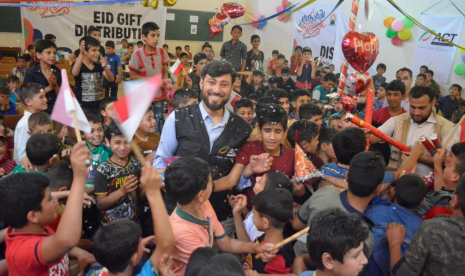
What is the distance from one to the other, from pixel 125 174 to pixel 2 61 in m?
→ 9.84

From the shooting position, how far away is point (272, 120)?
2.75m

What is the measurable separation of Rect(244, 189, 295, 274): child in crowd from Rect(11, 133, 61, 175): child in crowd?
5.31 feet

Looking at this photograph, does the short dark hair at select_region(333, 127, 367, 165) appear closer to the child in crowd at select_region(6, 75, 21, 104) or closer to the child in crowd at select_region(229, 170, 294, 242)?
the child in crowd at select_region(229, 170, 294, 242)

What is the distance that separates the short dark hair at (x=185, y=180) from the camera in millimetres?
2025

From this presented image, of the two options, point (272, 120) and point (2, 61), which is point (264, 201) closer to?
point (272, 120)

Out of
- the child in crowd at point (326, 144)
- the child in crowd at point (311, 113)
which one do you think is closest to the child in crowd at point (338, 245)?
the child in crowd at point (326, 144)

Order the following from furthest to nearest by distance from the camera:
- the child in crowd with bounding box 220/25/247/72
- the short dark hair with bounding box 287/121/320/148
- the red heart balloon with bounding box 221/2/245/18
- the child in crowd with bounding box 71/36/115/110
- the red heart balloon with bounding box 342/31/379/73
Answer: the red heart balloon with bounding box 221/2/245/18 → the child in crowd with bounding box 220/25/247/72 → the child in crowd with bounding box 71/36/115/110 → the red heart balloon with bounding box 342/31/379/73 → the short dark hair with bounding box 287/121/320/148

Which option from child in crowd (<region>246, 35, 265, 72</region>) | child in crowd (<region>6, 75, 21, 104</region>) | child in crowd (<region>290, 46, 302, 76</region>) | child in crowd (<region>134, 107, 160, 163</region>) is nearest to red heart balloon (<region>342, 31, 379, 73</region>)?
child in crowd (<region>134, 107, 160, 163</region>)

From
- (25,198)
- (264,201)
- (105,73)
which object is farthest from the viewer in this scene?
(105,73)

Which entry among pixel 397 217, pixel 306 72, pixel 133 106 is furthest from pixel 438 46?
pixel 133 106

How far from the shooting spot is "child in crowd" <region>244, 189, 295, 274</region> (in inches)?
83.0

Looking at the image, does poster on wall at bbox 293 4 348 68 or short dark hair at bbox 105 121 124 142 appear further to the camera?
poster on wall at bbox 293 4 348 68

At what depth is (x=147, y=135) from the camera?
12.0ft

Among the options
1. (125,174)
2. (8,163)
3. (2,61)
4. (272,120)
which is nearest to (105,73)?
(8,163)
